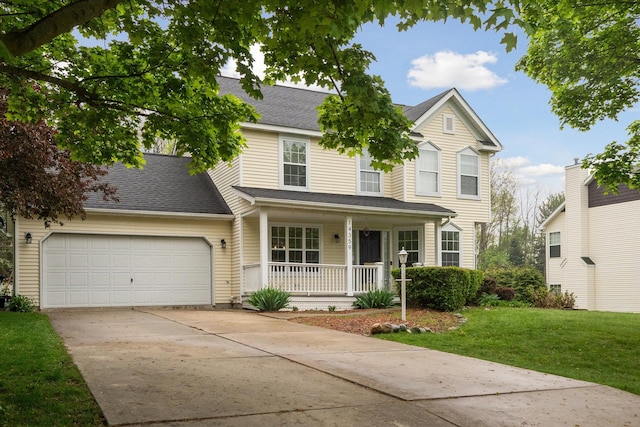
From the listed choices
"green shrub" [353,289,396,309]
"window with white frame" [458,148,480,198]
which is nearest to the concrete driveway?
"green shrub" [353,289,396,309]

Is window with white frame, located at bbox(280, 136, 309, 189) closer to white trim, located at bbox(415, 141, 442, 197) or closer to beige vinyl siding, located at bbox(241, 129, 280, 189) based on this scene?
beige vinyl siding, located at bbox(241, 129, 280, 189)

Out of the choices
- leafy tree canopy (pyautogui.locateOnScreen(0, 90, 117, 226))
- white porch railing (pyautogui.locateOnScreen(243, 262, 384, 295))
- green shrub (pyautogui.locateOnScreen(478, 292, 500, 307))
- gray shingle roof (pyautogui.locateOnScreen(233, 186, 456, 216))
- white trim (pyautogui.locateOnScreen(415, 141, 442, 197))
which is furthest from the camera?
white trim (pyautogui.locateOnScreen(415, 141, 442, 197))

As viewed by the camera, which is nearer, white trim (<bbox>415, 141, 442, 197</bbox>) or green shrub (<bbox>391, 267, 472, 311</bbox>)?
green shrub (<bbox>391, 267, 472, 311</bbox>)

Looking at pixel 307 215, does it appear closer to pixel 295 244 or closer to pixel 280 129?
pixel 295 244

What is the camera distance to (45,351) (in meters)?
7.34

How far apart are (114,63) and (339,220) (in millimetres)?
11291

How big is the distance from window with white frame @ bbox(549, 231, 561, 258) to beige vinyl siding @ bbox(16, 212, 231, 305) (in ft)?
61.8

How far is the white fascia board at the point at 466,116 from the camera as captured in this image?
20.1m

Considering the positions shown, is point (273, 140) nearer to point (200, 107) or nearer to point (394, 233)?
point (394, 233)

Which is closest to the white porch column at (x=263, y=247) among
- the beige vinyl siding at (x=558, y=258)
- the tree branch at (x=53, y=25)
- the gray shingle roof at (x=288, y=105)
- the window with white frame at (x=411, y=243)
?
the gray shingle roof at (x=288, y=105)

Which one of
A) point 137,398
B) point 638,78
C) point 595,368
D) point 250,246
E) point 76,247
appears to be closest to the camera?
point 137,398

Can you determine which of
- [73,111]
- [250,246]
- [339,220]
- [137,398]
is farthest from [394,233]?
[137,398]

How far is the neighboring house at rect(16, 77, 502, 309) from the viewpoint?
16.3 m

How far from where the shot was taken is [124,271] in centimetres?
1664
